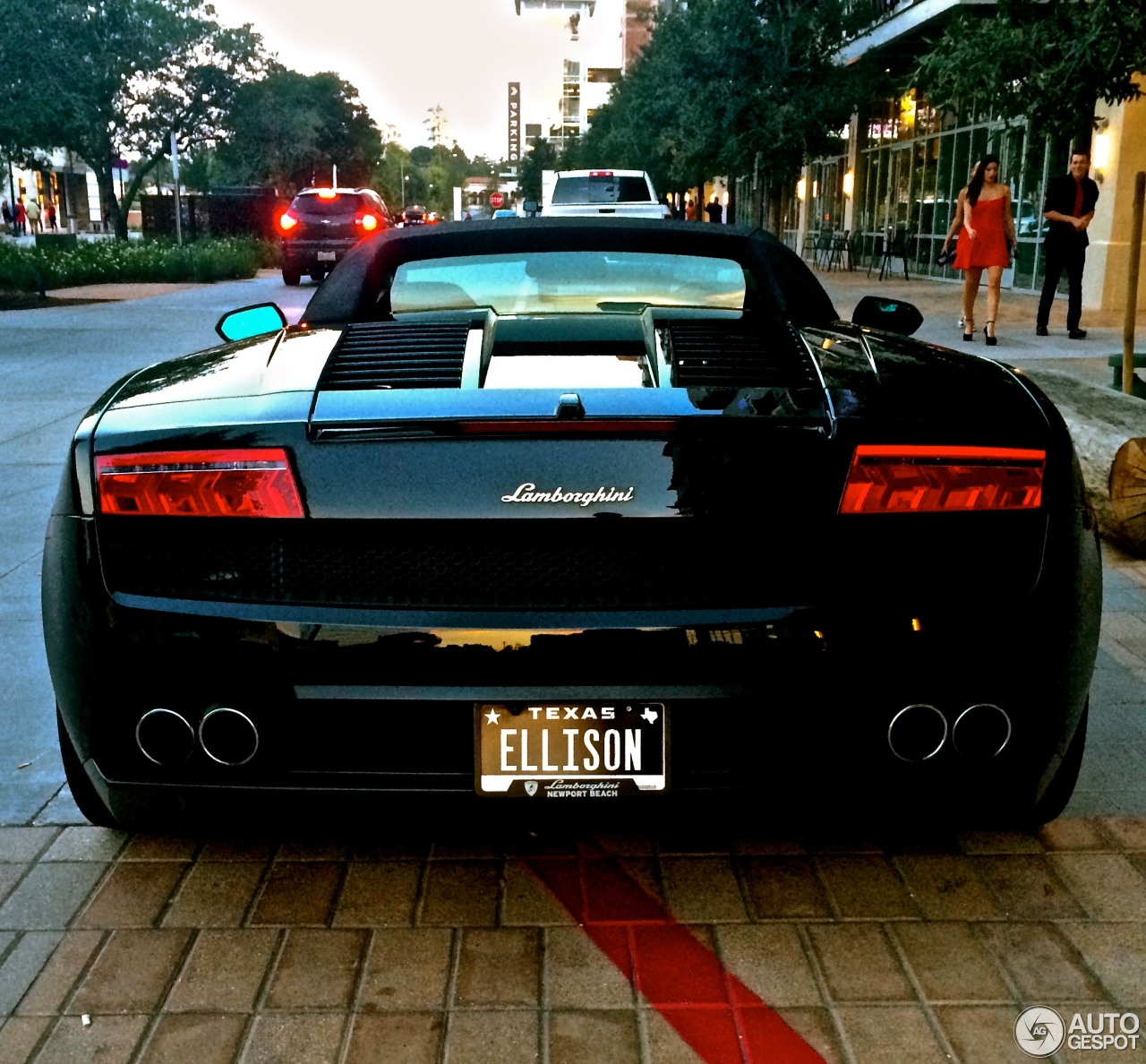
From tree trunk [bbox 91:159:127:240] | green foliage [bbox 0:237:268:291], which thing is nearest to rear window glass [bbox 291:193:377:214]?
green foliage [bbox 0:237:268:291]

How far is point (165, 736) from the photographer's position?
8.25 feet

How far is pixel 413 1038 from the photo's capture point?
234 centimetres

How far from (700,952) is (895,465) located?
99cm

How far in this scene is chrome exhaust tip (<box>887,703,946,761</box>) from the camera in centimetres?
248

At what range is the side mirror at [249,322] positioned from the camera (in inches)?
146

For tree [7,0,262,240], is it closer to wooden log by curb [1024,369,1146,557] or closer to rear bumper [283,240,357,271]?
rear bumper [283,240,357,271]

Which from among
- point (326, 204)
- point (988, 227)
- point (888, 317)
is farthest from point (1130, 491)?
point (326, 204)

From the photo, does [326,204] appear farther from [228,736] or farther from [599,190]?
[228,736]

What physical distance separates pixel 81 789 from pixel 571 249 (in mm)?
1846

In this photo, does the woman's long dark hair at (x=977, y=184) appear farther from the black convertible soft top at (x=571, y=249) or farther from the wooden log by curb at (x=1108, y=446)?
the black convertible soft top at (x=571, y=249)

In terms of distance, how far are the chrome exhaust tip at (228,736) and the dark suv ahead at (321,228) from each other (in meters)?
23.3

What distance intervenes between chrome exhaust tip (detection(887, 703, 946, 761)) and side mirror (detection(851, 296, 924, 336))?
1468 mm

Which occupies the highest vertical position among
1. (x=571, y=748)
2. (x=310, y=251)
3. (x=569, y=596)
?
(x=569, y=596)

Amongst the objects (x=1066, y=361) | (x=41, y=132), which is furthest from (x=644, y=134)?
(x=1066, y=361)
